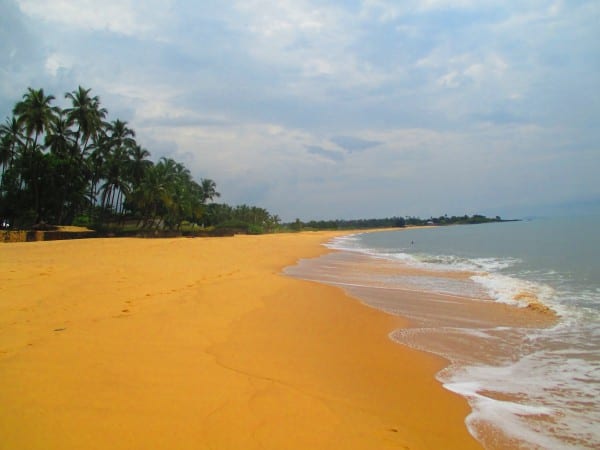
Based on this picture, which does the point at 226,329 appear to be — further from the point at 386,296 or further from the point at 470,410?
the point at 386,296

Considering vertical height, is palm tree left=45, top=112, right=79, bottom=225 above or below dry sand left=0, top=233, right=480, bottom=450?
above

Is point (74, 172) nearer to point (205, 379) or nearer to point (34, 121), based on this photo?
point (34, 121)

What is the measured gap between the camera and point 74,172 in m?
43.4

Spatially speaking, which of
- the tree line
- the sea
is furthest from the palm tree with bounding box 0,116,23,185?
the sea

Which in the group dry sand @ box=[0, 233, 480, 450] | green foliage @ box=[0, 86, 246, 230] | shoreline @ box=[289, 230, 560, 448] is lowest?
shoreline @ box=[289, 230, 560, 448]

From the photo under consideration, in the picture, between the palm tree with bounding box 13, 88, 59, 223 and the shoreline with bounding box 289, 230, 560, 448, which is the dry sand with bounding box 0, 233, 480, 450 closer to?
the shoreline with bounding box 289, 230, 560, 448

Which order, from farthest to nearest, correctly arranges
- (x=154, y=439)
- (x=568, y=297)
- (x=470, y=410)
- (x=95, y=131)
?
(x=95, y=131)
(x=568, y=297)
(x=470, y=410)
(x=154, y=439)

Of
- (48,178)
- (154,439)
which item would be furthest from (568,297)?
(48,178)

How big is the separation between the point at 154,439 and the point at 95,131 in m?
48.7

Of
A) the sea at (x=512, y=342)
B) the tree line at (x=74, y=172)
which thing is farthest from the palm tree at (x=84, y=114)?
the sea at (x=512, y=342)

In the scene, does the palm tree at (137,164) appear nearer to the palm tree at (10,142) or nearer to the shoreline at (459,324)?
the palm tree at (10,142)

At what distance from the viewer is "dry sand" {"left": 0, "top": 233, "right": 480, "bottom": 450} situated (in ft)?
10.4

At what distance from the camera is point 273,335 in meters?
6.46

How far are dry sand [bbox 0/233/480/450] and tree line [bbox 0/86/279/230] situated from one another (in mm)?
40296
